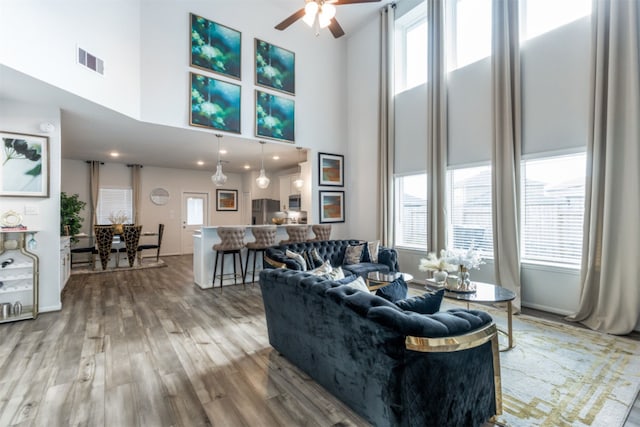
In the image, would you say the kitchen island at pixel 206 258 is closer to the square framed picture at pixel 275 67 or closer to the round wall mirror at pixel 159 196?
the square framed picture at pixel 275 67

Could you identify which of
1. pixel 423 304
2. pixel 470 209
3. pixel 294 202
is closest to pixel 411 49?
pixel 470 209

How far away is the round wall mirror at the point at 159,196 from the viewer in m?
8.95

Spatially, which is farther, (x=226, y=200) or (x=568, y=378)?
(x=226, y=200)

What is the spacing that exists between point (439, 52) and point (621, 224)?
3735mm

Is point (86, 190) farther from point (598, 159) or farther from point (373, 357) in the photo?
point (598, 159)

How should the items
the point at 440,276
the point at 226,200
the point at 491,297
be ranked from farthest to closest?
the point at 226,200 → the point at 440,276 → the point at 491,297

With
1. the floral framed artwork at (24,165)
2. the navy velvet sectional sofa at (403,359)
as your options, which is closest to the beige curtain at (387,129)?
the navy velvet sectional sofa at (403,359)

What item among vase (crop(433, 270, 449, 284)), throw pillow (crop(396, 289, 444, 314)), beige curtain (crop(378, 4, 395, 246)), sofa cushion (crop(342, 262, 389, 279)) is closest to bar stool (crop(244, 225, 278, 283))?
sofa cushion (crop(342, 262, 389, 279))

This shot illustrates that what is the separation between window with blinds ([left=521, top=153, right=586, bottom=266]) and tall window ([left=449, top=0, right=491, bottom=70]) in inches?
82.1

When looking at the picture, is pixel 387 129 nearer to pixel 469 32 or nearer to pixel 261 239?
pixel 469 32

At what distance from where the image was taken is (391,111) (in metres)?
6.16

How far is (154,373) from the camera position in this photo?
246 centimetres

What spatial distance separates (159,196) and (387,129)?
7050 millimetres

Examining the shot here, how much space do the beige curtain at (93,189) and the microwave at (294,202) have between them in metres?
5.28
